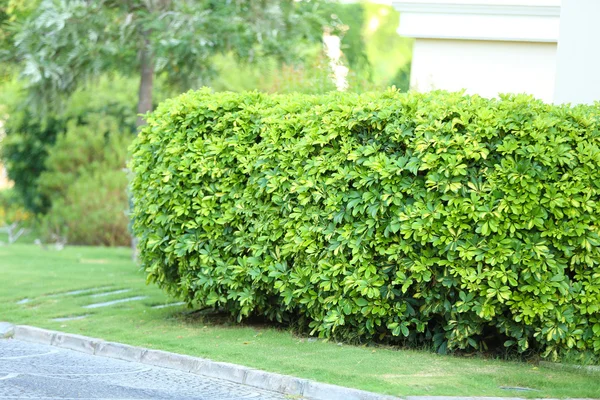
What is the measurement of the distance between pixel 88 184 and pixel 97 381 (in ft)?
61.0

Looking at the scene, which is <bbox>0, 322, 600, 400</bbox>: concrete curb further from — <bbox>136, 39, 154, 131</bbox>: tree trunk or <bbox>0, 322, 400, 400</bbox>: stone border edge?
<bbox>136, 39, 154, 131</bbox>: tree trunk

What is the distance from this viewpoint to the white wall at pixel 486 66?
13875 millimetres

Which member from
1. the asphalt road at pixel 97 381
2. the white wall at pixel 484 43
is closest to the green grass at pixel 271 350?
the asphalt road at pixel 97 381

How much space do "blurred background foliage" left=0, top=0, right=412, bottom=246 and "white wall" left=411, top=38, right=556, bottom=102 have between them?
1292 mm

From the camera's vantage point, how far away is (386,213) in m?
9.08

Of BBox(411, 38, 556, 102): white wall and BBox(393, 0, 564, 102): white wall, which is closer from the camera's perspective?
BBox(393, 0, 564, 102): white wall

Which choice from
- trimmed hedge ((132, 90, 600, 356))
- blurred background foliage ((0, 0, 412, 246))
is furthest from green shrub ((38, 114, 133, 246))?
trimmed hedge ((132, 90, 600, 356))

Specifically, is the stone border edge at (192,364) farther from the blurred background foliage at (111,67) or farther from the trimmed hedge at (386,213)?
the blurred background foliage at (111,67)

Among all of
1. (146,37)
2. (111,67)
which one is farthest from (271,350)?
(111,67)

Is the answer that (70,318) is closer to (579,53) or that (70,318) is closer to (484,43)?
(579,53)

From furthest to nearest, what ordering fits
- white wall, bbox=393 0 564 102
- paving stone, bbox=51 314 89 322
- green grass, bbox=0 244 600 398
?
white wall, bbox=393 0 564 102 < paving stone, bbox=51 314 89 322 < green grass, bbox=0 244 600 398

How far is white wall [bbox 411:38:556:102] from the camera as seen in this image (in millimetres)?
13875

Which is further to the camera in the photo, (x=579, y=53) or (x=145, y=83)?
(x=145, y=83)

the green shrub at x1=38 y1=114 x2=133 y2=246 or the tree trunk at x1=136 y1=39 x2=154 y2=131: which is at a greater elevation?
the tree trunk at x1=136 y1=39 x2=154 y2=131
